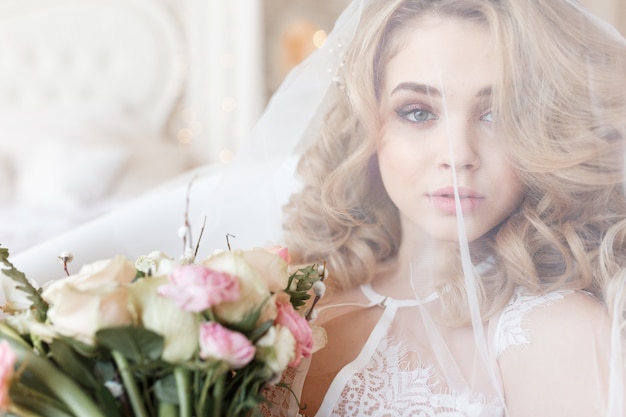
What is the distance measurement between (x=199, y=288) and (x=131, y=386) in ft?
0.41

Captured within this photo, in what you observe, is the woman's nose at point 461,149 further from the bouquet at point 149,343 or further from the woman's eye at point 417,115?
the bouquet at point 149,343

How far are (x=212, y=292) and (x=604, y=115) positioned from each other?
19.4 inches

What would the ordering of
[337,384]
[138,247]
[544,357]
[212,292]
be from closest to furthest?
[212,292], [544,357], [337,384], [138,247]

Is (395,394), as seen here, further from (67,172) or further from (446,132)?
(67,172)

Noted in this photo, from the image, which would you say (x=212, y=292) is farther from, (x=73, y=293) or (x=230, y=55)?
(x=230, y=55)

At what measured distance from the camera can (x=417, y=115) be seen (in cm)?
88

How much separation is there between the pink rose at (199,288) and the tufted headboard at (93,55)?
292 centimetres

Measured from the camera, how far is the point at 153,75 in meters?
3.44

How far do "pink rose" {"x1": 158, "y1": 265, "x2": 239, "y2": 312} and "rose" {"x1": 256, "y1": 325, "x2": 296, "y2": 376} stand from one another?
57 mm

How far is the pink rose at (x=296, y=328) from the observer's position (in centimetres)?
70

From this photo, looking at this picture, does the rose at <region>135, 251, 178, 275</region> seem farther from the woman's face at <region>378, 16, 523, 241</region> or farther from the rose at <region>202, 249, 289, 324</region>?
the woman's face at <region>378, 16, 523, 241</region>

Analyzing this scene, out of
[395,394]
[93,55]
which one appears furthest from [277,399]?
[93,55]

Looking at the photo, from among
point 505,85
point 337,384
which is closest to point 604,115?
point 505,85

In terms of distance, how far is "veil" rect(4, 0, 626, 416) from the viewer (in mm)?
771
